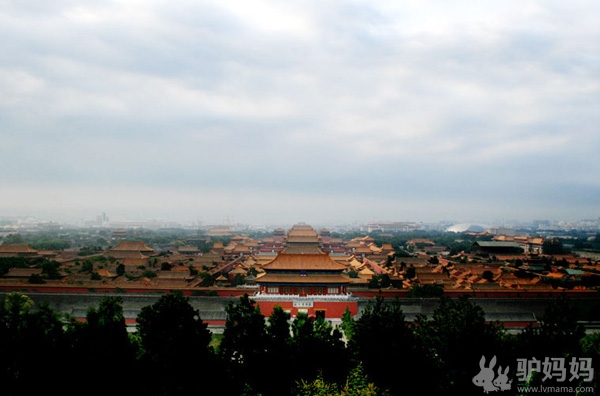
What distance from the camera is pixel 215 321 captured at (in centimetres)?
2384

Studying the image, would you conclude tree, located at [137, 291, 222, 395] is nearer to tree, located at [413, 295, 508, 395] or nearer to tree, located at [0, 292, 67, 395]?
tree, located at [0, 292, 67, 395]

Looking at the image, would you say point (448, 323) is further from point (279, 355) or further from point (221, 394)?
point (221, 394)

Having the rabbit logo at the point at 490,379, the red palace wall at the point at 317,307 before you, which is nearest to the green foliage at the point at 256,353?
the rabbit logo at the point at 490,379

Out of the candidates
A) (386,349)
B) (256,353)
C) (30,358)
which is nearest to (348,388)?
(386,349)

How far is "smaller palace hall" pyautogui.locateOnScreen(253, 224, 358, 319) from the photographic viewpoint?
24.0 metres

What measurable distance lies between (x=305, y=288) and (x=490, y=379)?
13.2 metres

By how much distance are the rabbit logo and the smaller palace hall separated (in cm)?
1191

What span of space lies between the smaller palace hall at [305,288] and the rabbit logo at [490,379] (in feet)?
39.1

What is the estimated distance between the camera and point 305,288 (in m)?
24.4

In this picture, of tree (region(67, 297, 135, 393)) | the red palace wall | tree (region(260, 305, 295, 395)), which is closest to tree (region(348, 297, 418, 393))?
tree (region(260, 305, 295, 395))

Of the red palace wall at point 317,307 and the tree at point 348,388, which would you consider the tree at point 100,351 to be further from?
the red palace wall at point 317,307

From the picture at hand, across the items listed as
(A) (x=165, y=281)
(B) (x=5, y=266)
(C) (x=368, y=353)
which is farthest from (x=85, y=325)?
(B) (x=5, y=266)

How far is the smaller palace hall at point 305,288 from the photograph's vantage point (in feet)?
78.6

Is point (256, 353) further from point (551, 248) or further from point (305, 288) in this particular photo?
point (551, 248)
